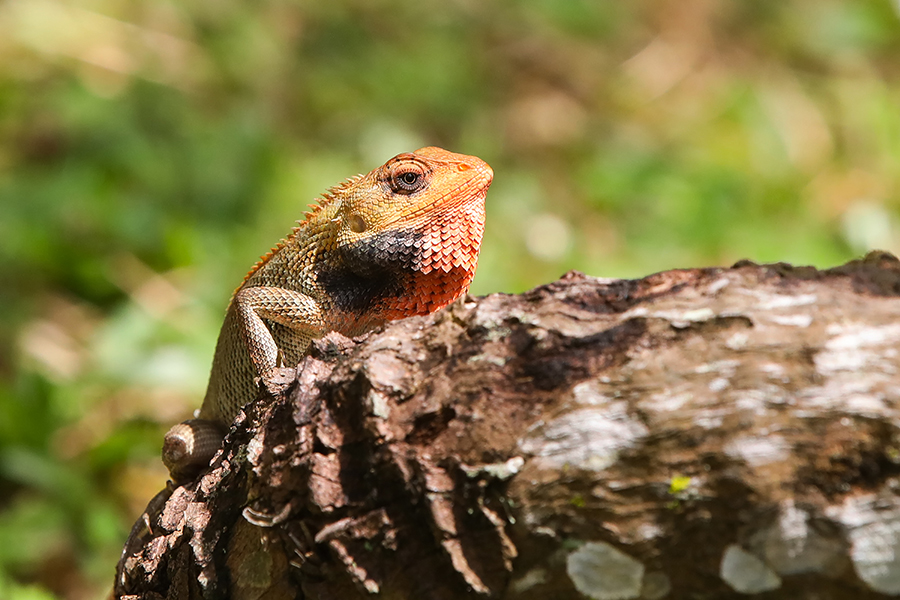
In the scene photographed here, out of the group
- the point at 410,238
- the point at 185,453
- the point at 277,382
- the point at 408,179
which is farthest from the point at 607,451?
the point at 408,179

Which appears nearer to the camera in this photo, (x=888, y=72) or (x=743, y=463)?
(x=743, y=463)

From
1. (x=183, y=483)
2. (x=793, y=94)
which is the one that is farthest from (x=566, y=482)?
(x=793, y=94)

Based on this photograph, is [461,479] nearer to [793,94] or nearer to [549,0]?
[793,94]

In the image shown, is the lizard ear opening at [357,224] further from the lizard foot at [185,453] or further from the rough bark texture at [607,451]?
the rough bark texture at [607,451]

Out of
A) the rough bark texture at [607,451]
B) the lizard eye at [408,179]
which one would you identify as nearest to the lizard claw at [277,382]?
the rough bark texture at [607,451]

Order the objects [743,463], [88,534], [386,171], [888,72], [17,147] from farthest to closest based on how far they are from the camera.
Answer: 1. [888,72]
2. [17,147]
3. [88,534]
4. [386,171]
5. [743,463]

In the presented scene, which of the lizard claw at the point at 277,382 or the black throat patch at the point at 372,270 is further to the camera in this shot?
the black throat patch at the point at 372,270

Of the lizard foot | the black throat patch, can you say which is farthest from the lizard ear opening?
the lizard foot
